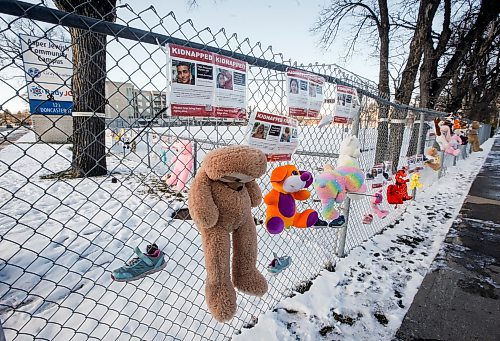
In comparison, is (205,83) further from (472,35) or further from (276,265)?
(472,35)

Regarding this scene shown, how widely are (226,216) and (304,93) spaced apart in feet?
4.07

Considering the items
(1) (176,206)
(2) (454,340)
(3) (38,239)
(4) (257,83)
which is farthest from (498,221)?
(3) (38,239)

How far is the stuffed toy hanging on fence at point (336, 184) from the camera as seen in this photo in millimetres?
2221

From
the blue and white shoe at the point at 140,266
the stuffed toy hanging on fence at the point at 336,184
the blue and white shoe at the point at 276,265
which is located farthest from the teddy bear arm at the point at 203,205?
the stuffed toy hanging on fence at the point at 336,184

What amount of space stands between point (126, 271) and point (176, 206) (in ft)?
12.1

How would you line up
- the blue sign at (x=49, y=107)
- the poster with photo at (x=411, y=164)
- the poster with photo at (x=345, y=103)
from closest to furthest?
the blue sign at (x=49, y=107) < the poster with photo at (x=345, y=103) < the poster with photo at (x=411, y=164)

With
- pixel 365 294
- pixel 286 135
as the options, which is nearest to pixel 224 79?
pixel 286 135

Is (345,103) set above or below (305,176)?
above

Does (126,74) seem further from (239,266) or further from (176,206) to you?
(176,206)

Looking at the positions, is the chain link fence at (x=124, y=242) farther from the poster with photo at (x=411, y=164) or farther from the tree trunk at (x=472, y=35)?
the tree trunk at (x=472, y=35)

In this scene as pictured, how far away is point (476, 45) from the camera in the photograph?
11781 millimetres

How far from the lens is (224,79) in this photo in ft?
4.96

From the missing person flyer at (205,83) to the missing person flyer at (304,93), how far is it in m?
0.46

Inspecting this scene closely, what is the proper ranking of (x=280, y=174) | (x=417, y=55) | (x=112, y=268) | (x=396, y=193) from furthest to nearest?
1. (x=417, y=55)
2. (x=396, y=193)
3. (x=112, y=268)
4. (x=280, y=174)
